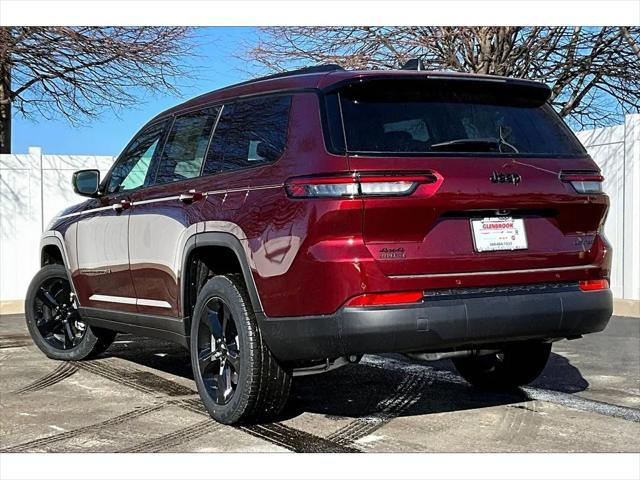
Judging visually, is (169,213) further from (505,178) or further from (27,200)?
(27,200)

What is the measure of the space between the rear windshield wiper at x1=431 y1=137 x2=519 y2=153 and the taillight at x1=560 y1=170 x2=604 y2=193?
0.31m

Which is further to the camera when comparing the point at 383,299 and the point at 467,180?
the point at 467,180

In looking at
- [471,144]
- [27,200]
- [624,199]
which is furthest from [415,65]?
[27,200]

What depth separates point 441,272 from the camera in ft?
13.0

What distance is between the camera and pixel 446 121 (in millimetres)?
4250

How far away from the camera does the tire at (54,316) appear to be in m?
7.10

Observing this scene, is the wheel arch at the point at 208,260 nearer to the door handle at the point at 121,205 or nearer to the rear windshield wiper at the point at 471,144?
the door handle at the point at 121,205

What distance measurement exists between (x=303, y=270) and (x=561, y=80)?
13.4m

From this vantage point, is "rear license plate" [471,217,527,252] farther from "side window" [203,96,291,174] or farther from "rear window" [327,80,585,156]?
"side window" [203,96,291,174]

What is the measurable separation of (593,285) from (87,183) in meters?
3.90

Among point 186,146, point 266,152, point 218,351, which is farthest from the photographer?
point 186,146

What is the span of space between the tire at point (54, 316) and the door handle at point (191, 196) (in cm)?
256

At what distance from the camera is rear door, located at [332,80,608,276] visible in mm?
3898

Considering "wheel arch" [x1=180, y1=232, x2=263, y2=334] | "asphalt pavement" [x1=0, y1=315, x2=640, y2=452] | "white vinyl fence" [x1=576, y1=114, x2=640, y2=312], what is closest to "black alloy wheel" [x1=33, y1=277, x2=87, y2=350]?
"asphalt pavement" [x1=0, y1=315, x2=640, y2=452]
